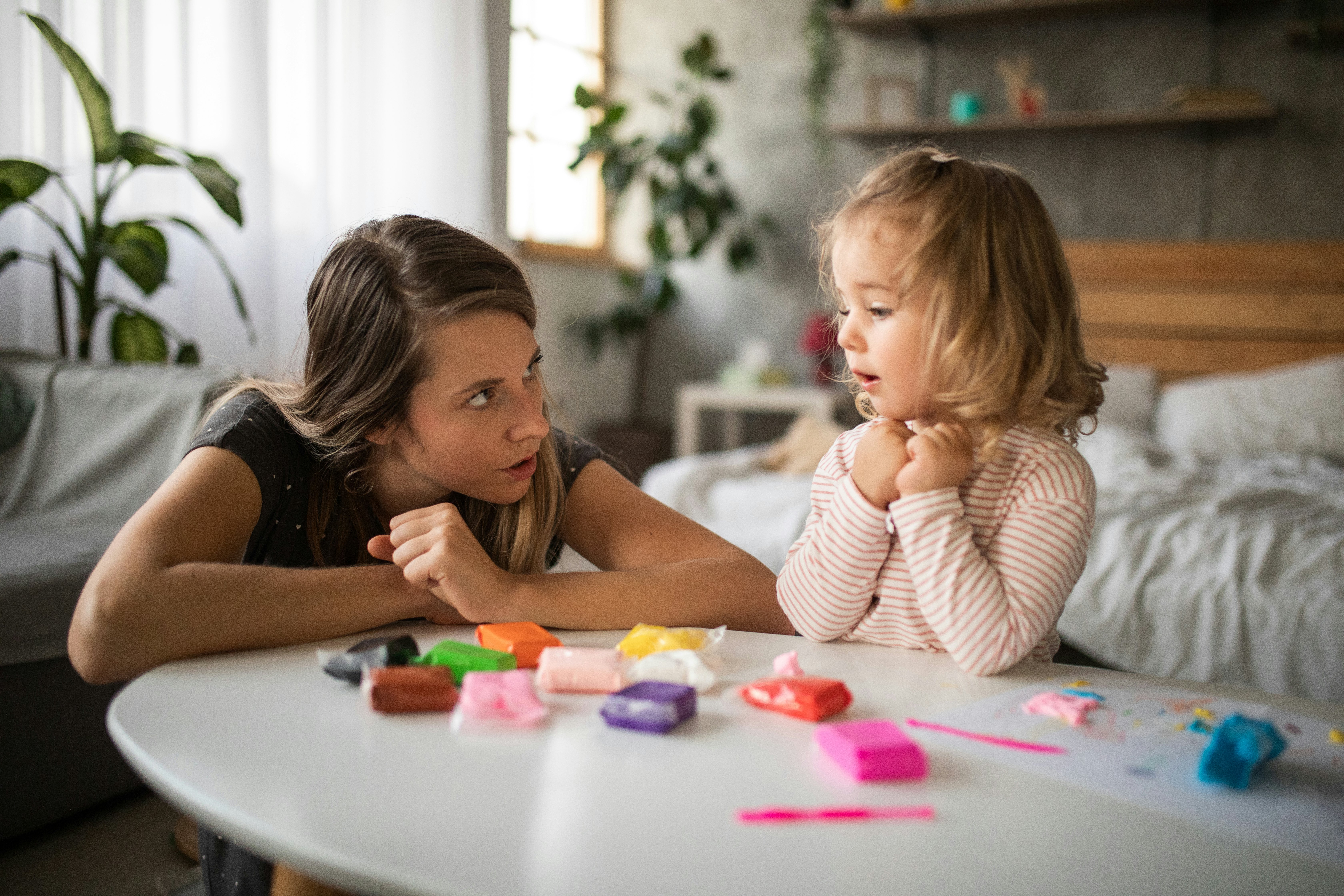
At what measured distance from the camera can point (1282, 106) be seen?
362 cm

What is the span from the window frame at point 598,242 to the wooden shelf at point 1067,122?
118 centimetres

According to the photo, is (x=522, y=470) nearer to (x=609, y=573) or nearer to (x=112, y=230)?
(x=609, y=573)

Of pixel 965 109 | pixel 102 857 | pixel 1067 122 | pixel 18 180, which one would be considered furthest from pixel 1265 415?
pixel 18 180

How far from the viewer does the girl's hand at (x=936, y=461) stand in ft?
2.44

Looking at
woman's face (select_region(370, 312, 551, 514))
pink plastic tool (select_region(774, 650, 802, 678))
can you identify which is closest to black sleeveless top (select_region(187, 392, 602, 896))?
woman's face (select_region(370, 312, 551, 514))

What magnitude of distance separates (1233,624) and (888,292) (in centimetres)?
134

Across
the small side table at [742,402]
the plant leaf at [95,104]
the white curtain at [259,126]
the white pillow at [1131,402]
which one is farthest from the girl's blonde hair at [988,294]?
the small side table at [742,402]

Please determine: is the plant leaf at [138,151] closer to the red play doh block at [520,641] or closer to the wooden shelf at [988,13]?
the red play doh block at [520,641]

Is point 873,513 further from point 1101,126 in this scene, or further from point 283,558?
point 1101,126

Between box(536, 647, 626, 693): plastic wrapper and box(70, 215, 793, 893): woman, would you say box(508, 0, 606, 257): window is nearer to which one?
box(70, 215, 793, 893): woman

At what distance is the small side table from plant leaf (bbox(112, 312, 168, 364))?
2.29 m

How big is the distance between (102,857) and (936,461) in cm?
143

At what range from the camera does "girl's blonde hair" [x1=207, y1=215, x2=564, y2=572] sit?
37.3 inches

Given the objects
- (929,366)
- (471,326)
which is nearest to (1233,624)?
(929,366)
